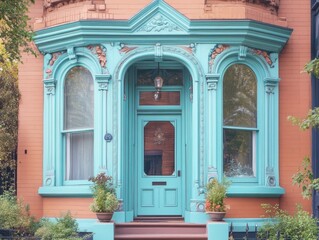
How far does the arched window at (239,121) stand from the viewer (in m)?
15.2

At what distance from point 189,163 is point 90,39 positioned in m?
3.31

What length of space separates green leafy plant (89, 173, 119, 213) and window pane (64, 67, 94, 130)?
1466mm

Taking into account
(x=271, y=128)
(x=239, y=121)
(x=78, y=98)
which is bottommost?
(x=271, y=128)

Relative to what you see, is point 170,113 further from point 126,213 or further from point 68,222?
point 68,222

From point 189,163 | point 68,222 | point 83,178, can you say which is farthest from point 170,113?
point 68,222

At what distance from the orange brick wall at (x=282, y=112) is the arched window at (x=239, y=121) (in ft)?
2.14

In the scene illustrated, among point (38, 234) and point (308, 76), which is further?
point (308, 76)

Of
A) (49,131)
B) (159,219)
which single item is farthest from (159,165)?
(49,131)

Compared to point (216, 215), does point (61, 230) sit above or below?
below

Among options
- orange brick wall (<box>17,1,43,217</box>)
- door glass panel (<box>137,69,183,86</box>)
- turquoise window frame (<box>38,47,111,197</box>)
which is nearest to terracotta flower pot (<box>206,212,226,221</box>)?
turquoise window frame (<box>38,47,111,197</box>)

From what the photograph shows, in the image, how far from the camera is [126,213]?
14727 millimetres

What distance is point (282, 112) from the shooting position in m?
15.6

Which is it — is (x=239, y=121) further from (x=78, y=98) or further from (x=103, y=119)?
(x=78, y=98)

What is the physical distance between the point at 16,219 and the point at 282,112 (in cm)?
600
